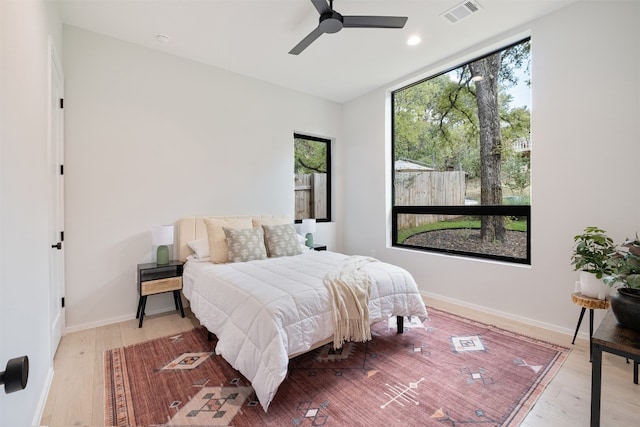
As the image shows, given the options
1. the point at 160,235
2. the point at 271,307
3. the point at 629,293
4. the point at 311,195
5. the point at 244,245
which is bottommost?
the point at 271,307

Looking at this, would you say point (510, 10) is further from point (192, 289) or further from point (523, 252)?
point (192, 289)

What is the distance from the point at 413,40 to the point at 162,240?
3476mm

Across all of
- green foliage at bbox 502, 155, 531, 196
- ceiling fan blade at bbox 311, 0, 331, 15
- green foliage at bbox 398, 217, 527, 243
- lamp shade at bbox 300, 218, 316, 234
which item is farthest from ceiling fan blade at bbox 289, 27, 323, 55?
green foliage at bbox 398, 217, 527, 243

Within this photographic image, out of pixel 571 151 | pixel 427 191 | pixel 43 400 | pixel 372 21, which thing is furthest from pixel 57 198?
pixel 571 151

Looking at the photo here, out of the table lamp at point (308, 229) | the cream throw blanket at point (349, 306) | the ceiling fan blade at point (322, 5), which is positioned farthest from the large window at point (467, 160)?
the ceiling fan blade at point (322, 5)

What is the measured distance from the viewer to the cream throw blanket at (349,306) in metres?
2.16

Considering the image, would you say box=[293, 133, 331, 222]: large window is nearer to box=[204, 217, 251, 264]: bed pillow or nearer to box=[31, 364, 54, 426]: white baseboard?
box=[204, 217, 251, 264]: bed pillow

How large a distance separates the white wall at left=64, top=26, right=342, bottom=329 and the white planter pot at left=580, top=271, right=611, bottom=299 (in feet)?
11.8

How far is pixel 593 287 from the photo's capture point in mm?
2354

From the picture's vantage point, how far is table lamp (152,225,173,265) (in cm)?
313

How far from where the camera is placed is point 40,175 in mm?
1855

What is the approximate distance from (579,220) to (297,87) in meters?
3.87

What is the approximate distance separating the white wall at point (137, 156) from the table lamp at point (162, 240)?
0.78ft

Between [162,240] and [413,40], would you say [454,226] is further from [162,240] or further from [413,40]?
[162,240]
